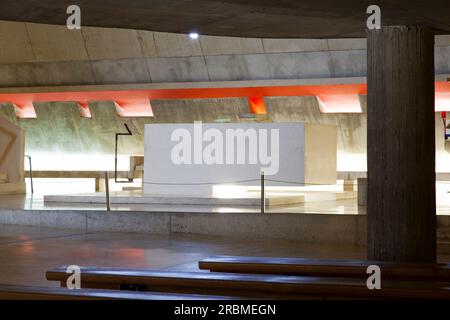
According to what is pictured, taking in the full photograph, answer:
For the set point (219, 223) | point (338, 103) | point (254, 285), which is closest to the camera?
point (254, 285)

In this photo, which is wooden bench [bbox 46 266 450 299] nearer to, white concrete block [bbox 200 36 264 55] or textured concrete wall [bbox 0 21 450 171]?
textured concrete wall [bbox 0 21 450 171]

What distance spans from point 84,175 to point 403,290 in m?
23.6

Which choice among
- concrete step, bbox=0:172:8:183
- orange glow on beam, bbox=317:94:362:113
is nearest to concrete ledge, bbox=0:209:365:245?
concrete step, bbox=0:172:8:183

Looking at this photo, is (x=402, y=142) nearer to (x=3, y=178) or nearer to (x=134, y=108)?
(x=3, y=178)

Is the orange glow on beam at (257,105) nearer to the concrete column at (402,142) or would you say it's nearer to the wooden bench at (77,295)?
the concrete column at (402,142)

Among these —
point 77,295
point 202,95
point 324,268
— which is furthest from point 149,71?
point 77,295

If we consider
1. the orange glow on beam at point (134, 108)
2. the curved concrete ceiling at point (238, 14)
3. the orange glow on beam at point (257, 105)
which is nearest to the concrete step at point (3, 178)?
the orange glow on beam at point (134, 108)

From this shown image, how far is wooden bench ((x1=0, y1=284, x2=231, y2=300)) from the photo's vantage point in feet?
16.1

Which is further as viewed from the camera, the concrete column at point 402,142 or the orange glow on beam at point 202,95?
the orange glow on beam at point 202,95

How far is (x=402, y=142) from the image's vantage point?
22.2 feet

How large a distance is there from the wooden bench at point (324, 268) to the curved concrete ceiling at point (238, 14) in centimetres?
196

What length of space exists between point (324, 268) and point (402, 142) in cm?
131

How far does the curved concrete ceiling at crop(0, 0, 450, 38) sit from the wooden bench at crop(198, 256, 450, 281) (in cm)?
196

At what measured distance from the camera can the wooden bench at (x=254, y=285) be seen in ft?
16.9
